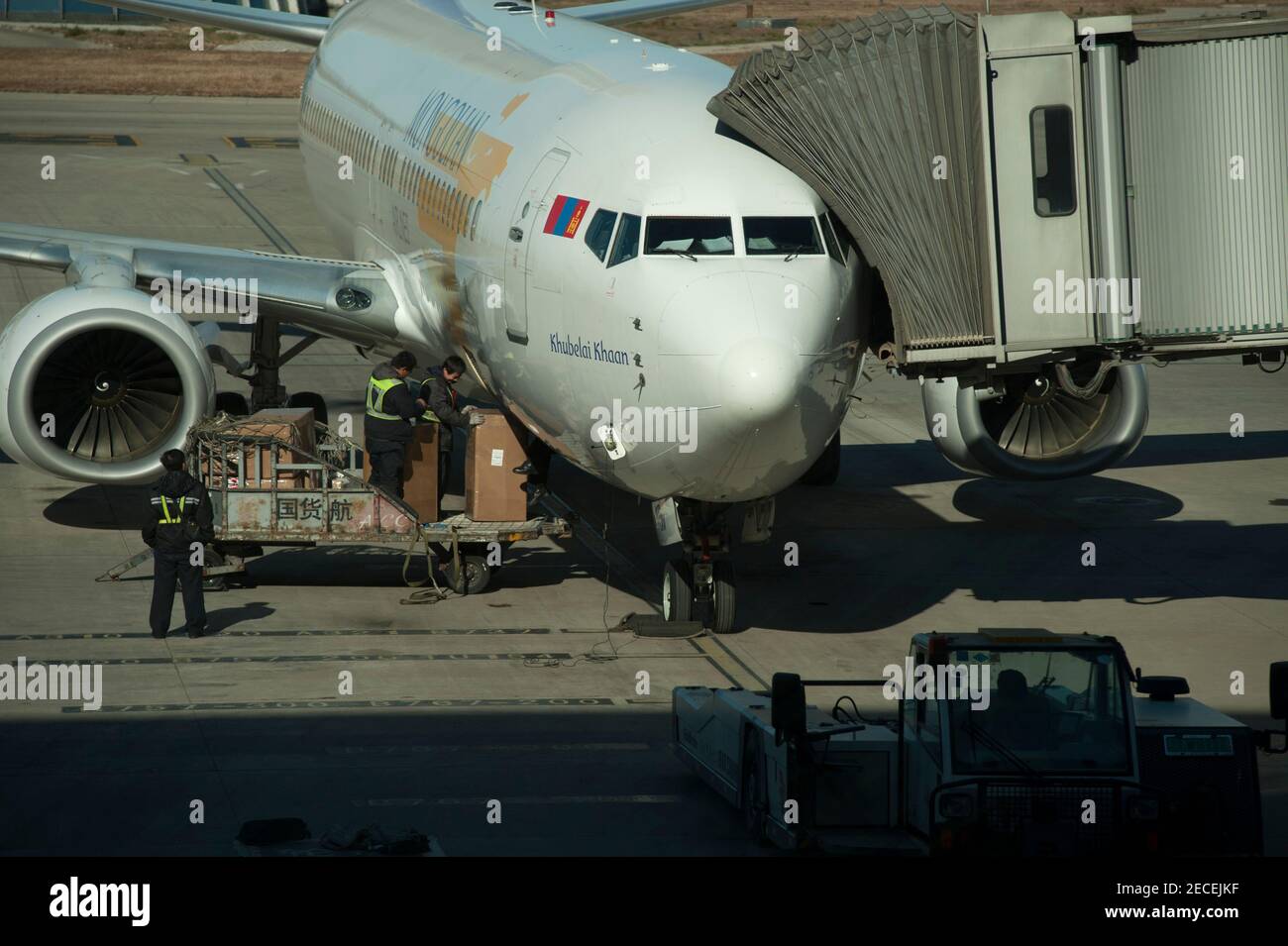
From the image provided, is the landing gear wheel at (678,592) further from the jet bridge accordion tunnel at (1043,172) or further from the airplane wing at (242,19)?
the airplane wing at (242,19)

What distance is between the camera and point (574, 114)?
58.0 feet

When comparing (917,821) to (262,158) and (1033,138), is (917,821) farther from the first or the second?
(262,158)

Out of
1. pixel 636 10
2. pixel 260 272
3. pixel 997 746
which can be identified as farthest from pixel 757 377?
pixel 636 10

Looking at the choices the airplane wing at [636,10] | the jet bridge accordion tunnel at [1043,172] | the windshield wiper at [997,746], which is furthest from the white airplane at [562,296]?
the airplane wing at [636,10]

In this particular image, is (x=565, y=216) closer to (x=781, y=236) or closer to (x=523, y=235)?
(x=523, y=235)

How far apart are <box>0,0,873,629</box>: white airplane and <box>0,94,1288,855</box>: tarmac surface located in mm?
1388

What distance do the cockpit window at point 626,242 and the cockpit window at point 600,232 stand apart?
4.4 inches

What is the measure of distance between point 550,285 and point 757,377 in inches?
109

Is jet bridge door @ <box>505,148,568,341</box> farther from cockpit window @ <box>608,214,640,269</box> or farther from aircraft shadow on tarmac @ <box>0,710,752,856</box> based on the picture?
aircraft shadow on tarmac @ <box>0,710,752,856</box>

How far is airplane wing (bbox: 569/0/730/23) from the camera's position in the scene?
32.8 meters

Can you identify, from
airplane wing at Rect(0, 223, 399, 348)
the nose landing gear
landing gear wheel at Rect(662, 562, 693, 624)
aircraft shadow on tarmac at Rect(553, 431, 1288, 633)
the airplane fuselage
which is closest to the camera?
the airplane fuselage

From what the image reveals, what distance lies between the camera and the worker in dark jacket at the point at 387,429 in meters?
19.5

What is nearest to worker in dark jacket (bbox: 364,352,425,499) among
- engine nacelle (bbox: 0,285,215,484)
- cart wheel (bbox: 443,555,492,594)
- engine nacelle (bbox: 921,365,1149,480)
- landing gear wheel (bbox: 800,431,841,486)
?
cart wheel (bbox: 443,555,492,594)
